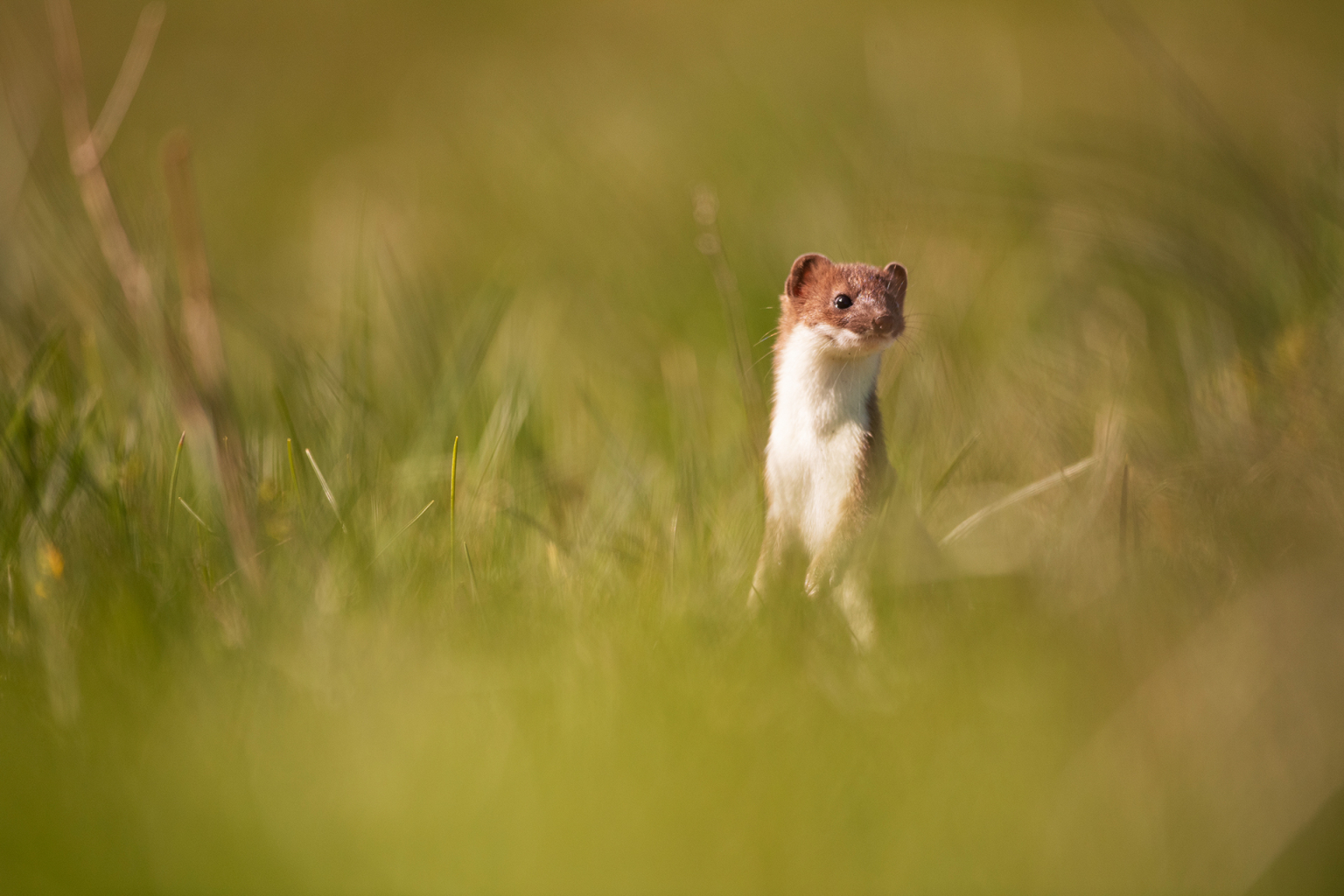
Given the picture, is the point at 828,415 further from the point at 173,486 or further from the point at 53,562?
the point at 53,562

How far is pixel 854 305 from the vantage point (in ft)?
9.09

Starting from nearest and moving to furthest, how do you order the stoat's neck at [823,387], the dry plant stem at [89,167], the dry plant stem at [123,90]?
the dry plant stem at [89,167]
the dry plant stem at [123,90]
the stoat's neck at [823,387]

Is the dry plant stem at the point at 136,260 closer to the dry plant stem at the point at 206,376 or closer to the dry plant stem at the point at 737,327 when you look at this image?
the dry plant stem at the point at 206,376

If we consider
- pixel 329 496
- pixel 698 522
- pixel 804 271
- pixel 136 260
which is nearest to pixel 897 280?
pixel 804 271

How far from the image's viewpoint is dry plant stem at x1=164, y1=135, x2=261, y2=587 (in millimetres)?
2285

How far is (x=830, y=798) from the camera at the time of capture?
1.56 m

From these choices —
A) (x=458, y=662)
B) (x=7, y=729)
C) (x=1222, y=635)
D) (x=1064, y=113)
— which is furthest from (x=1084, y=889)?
(x=1064, y=113)

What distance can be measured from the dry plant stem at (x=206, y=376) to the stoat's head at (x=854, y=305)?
5.35 feet

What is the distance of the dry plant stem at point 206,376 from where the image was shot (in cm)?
229

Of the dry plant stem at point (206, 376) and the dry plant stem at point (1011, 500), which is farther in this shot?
the dry plant stem at point (1011, 500)

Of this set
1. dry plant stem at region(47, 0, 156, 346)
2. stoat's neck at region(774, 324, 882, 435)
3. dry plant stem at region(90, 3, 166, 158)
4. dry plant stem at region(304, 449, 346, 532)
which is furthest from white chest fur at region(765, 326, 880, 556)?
dry plant stem at region(90, 3, 166, 158)

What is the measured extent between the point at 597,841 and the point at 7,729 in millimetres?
1113

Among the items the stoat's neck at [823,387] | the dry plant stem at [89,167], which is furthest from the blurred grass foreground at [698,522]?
the stoat's neck at [823,387]

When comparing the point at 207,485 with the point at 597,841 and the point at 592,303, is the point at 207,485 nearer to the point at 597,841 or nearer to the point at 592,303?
the point at 597,841
